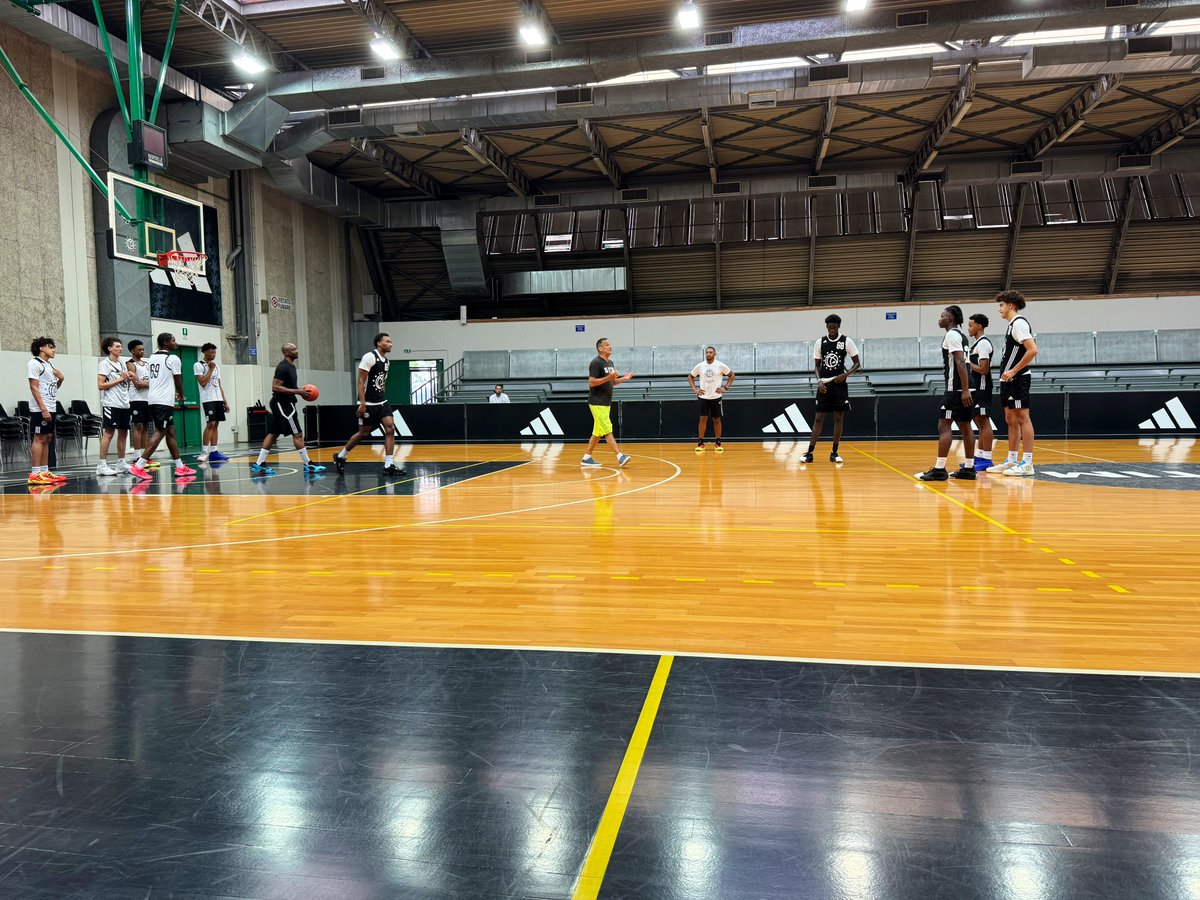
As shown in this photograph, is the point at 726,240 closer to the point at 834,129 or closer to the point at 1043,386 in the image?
the point at 834,129

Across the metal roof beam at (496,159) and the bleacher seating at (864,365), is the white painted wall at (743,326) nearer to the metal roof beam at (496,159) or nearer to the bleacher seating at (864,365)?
the bleacher seating at (864,365)

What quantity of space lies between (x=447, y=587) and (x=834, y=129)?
56.4 feet

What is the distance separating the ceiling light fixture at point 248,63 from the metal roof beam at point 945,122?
39.0 feet

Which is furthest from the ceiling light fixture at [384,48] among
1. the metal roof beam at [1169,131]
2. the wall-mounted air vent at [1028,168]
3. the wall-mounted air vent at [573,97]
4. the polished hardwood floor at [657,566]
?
the metal roof beam at [1169,131]

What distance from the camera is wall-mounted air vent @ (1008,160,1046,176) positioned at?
19.3m

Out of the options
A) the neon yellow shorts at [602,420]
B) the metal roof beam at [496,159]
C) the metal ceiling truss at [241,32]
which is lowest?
the neon yellow shorts at [602,420]

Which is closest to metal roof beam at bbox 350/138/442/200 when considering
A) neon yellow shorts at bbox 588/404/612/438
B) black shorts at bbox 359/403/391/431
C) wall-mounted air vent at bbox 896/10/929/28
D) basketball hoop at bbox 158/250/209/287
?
basketball hoop at bbox 158/250/209/287

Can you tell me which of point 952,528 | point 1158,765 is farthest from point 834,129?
point 1158,765

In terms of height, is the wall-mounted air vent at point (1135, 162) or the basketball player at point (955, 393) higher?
the wall-mounted air vent at point (1135, 162)

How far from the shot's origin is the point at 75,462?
12922 mm

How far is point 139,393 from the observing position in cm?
1045

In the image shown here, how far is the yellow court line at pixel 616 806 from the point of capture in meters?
1.54

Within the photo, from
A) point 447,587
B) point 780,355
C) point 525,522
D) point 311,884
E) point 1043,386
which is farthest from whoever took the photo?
point 780,355

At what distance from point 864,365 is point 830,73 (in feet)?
31.1
